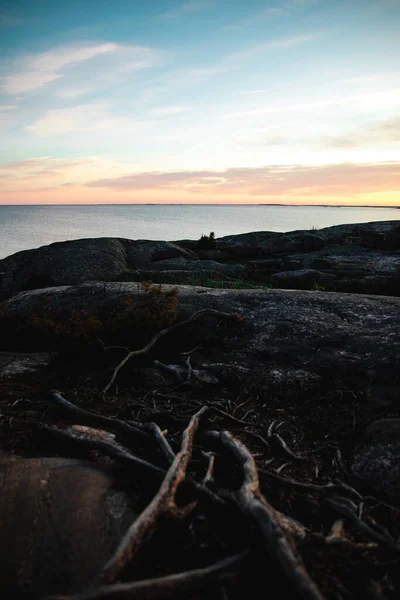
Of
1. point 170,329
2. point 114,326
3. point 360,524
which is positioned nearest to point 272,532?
point 360,524

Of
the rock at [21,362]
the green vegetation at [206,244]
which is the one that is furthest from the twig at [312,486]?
the green vegetation at [206,244]

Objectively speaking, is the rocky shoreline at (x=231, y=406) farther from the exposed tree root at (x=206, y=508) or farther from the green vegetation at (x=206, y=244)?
the green vegetation at (x=206, y=244)

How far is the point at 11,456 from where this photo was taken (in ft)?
16.8

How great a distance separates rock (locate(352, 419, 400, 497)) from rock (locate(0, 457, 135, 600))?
321cm

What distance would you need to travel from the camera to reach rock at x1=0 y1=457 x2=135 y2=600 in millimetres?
3273

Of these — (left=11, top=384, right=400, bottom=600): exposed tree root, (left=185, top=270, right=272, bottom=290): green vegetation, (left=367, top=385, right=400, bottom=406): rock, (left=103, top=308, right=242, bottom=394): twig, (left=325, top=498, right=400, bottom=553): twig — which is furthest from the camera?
(left=185, top=270, right=272, bottom=290): green vegetation

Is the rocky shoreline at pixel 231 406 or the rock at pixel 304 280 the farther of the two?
the rock at pixel 304 280

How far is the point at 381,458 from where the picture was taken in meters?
5.50

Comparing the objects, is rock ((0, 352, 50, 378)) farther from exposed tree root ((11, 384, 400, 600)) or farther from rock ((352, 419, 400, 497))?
rock ((352, 419, 400, 497))

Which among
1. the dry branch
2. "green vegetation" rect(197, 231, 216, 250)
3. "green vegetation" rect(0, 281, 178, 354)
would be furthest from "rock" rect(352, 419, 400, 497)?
"green vegetation" rect(197, 231, 216, 250)

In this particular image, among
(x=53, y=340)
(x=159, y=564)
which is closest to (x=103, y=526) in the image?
(x=159, y=564)

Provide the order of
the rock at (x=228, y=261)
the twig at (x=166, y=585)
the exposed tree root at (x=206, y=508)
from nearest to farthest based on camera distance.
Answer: the twig at (x=166, y=585), the exposed tree root at (x=206, y=508), the rock at (x=228, y=261)

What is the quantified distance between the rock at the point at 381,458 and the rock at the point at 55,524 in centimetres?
321

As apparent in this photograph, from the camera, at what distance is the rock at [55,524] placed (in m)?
3.27
